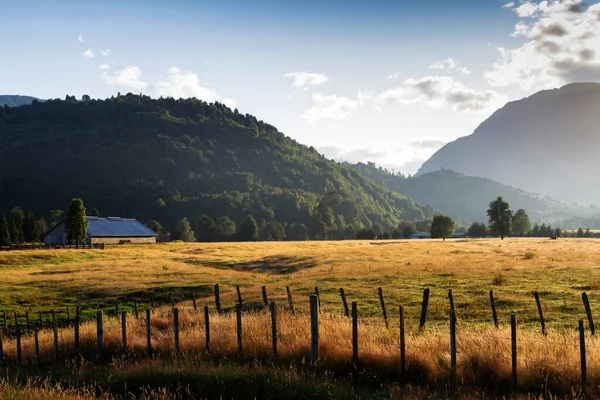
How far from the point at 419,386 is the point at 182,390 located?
617 centimetres

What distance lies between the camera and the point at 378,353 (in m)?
12.9

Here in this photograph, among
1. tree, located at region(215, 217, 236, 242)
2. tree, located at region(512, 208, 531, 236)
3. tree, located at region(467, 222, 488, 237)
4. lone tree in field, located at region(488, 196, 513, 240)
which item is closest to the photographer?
lone tree in field, located at region(488, 196, 513, 240)

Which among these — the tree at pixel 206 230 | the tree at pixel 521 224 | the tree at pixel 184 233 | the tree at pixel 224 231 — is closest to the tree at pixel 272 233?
the tree at pixel 224 231

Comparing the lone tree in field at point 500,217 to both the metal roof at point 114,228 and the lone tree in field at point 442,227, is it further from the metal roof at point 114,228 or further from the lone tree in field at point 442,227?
the metal roof at point 114,228

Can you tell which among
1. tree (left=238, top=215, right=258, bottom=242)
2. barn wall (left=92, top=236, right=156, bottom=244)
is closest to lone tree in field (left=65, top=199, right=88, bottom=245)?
barn wall (left=92, top=236, right=156, bottom=244)

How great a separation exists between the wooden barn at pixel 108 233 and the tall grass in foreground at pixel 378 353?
105990 millimetres

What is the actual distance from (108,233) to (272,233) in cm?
6503

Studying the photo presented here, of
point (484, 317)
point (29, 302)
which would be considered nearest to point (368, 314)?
point (484, 317)

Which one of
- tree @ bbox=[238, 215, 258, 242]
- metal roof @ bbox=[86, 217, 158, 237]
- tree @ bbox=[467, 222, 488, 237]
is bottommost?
tree @ bbox=[467, 222, 488, 237]

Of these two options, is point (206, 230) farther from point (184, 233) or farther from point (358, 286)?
point (358, 286)

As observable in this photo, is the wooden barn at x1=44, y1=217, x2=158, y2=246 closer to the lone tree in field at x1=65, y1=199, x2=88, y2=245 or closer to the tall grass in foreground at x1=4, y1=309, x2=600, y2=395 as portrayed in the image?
the lone tree in field at x1=65, y1=199, x2=88, y2=245

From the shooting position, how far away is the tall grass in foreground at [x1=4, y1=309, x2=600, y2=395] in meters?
11.4

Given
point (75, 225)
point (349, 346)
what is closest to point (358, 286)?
point (349, 346)

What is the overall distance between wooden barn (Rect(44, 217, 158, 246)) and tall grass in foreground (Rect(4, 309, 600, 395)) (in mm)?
105990
